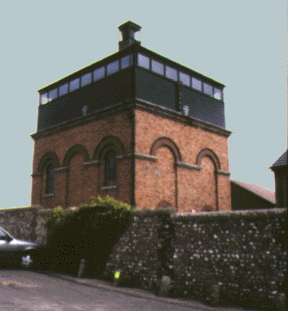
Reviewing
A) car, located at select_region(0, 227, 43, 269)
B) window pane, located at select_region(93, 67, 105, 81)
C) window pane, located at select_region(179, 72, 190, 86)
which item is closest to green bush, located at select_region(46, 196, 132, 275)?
car, located at select_region(0, 227, 43, 269)

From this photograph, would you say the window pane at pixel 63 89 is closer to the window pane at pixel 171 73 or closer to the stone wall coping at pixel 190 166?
the window pane at pixel 171 73

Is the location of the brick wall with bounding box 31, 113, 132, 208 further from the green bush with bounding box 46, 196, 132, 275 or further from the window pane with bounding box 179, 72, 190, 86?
the window pane with bounding box 179, 72, 190, 86

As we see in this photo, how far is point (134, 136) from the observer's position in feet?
51.8

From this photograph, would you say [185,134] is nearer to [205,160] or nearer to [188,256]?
[205,160]

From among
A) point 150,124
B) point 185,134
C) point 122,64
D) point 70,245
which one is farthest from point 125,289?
point 122,64

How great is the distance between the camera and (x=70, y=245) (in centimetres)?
1246

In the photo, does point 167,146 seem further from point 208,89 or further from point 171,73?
point 208,89

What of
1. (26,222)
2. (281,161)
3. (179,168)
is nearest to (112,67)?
(179,168)

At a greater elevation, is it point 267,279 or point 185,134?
point 185,134

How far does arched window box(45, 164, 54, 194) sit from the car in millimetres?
7508

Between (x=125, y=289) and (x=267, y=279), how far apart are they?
4148 mm

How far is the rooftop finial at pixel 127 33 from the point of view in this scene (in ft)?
65.7

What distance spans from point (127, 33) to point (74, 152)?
769cm

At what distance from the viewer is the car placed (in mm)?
12094
